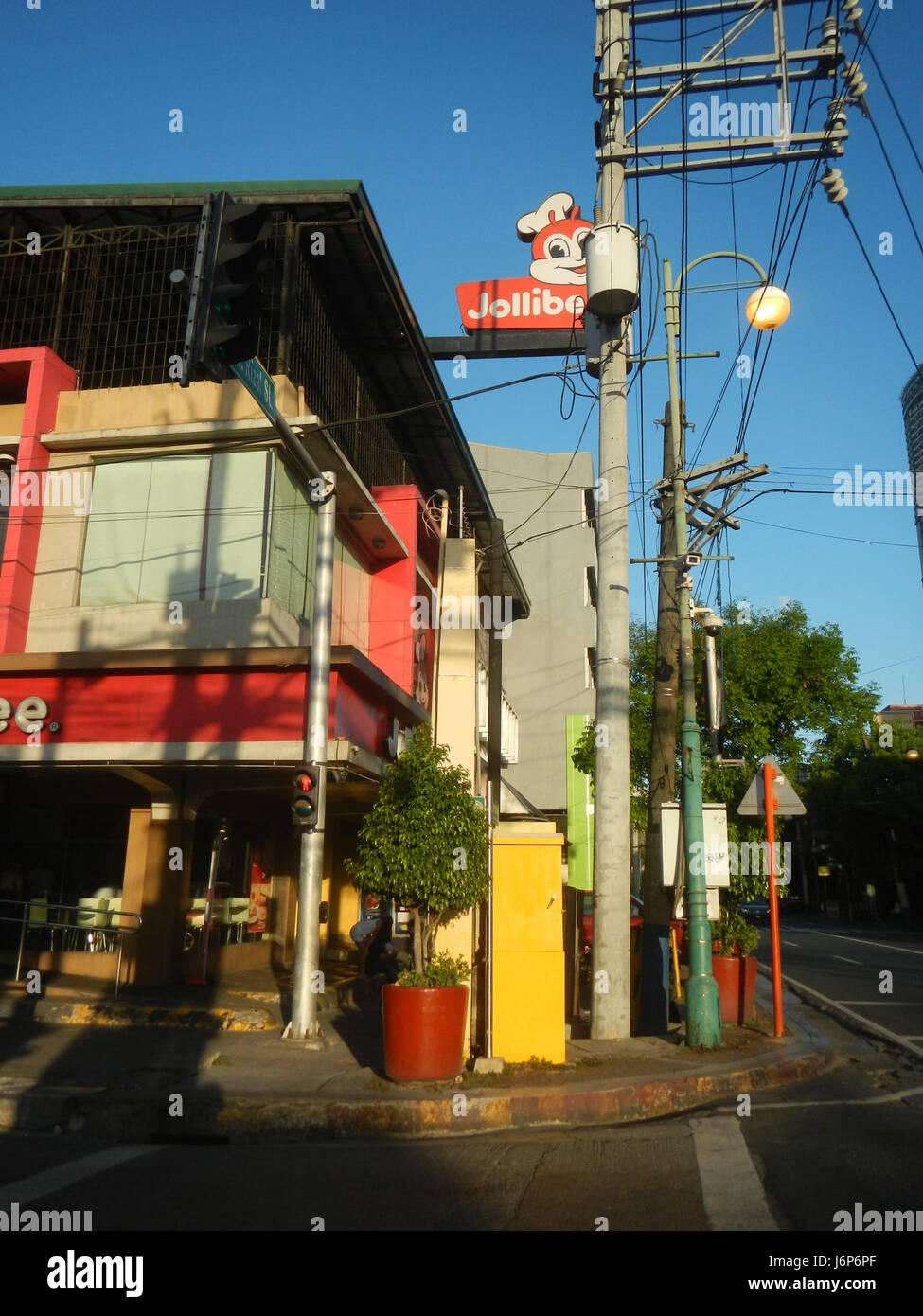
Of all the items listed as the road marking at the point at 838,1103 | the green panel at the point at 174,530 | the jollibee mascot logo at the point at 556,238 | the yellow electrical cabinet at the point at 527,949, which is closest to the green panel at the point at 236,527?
the green panel at the point at 174,530

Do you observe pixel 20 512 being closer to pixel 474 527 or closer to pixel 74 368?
pixel 74 368

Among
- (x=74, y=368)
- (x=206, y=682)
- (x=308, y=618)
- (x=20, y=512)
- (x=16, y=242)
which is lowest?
(x=206, y=682)

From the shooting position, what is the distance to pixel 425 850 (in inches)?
378

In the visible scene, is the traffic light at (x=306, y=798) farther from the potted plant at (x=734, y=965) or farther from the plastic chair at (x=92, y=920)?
the potted plant at (x=734, y=965)

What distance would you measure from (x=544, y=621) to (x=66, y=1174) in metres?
31.2

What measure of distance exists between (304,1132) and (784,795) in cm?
705

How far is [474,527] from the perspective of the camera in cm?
2384

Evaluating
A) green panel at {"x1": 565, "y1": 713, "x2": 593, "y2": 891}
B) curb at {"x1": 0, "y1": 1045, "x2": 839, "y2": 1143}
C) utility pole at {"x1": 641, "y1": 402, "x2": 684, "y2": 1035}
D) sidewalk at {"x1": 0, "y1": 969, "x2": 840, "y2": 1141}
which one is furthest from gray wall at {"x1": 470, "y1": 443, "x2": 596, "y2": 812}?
curb at {"x1": 0, "y1": 1045, "x2": 839, "y2": 1143}

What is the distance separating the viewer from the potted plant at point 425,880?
8789mm

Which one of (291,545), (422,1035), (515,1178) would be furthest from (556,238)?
(515,1178)

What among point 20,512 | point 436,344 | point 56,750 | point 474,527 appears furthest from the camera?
point 474,527

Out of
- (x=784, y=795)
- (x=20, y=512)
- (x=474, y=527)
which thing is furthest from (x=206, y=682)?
(x=474, y=527)

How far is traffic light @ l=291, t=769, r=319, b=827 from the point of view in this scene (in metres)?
10.9
